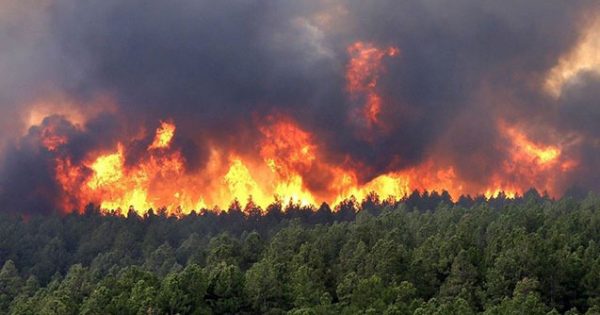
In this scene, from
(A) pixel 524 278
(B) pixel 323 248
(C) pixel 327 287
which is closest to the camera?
(A) pixel 524 278

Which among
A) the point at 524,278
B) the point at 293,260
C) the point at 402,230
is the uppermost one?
the point at 402,230

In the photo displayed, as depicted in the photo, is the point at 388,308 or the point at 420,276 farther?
the point at 420,276

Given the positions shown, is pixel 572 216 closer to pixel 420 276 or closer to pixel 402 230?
pixel 402 230

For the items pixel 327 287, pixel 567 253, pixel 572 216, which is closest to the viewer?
pixel 567 253

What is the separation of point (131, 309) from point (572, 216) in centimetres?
11541

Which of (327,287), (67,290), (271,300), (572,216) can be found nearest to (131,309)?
(271,300)

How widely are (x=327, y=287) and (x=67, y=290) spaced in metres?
48.8

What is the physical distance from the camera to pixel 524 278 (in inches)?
5049

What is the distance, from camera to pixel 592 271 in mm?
131375

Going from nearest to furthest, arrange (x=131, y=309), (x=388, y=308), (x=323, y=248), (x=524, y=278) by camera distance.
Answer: (x=388, y=308) → (x=131, y=309) → (x=524, y=278) → (x=323, y=248)

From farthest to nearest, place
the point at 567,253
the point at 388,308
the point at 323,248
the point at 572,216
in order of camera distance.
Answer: the point at 572,216 < the point at 323,248 < the point at 567,253 < the point at 388,308

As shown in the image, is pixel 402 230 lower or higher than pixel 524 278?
higher

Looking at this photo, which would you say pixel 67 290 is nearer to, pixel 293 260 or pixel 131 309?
pixel 131 309

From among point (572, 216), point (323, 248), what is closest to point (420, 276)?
point (323, 248)
